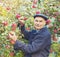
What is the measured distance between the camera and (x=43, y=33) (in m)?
4.55

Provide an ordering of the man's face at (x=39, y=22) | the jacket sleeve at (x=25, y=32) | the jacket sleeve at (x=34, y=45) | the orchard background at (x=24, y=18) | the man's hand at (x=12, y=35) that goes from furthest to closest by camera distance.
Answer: the jacket sleeve at (x=25, y=32)
the orchard background at (x=24, y=18)
the man's face at (x=39, y=22)
the jacket sleeve at (x=34, y=45)
the man's hand at (x=12, y=35)

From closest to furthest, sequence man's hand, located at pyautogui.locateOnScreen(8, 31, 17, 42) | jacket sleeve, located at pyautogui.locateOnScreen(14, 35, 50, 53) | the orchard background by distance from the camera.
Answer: man's hand, located at pyautogui.locateOnScreen(8, 31, 17, 42)
jacket sleeve, located at pyautogui.locateOnScreen(14, 35, 50, 53)
the orchard background

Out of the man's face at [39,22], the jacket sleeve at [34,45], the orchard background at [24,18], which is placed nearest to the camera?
the jacket sleeve at [34,45]

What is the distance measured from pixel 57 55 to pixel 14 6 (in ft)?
4.39

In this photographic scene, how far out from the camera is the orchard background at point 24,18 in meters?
4.82

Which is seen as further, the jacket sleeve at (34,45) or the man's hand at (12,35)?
the jacket sleeve at (34,45)

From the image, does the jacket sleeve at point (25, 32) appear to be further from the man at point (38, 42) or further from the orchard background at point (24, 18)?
the man at point (38, 42)

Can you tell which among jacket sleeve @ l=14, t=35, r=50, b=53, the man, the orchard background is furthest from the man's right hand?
jacket sleeve @ l=14, t=35, r=50, b=53

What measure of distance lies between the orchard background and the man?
15cm

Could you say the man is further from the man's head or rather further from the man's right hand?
the man's right hand

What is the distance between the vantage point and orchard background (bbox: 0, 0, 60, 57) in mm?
4824

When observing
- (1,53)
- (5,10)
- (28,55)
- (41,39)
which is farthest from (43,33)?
(5,10)

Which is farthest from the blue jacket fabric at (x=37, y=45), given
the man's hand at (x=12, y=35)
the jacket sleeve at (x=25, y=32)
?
the jacket sleeve at (x=25, y=32)

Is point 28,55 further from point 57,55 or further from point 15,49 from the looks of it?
point 57,55
